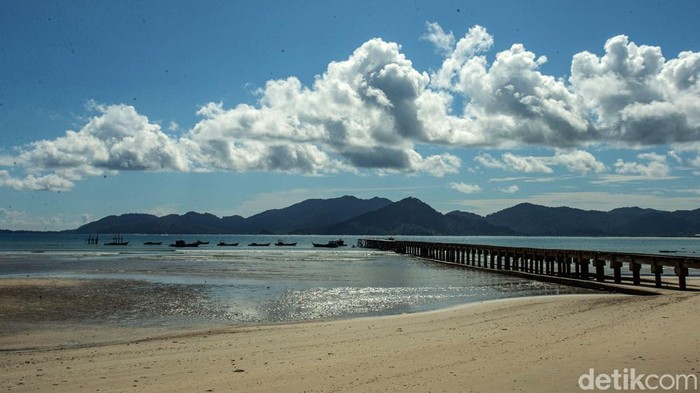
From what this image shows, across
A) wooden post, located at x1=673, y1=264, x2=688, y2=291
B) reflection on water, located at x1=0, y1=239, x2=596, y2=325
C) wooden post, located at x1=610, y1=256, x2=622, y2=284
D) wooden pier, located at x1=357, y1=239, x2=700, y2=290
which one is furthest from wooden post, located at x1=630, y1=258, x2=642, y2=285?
reflection on water, located at x1=0, y1=239, x2=596, y2=325

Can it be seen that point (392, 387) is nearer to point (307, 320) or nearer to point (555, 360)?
point (555, 360)

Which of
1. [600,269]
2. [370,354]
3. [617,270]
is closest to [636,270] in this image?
[617,270]

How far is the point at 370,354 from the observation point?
11.0 metres

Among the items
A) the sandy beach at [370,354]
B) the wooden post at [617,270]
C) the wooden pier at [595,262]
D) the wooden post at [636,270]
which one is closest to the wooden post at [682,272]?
the wooden pier at [595,262]

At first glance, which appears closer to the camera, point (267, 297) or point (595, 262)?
point (267, 297)

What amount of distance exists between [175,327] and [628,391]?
12.5 meters

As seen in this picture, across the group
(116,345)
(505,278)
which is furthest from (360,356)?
(505,278)

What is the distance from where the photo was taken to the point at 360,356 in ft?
35.4

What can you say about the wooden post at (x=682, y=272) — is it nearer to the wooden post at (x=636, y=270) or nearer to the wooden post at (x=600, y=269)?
the wooden post at (x=636, y=270)

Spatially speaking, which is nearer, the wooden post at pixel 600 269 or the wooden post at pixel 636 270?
the wooden post at pixel 636 270

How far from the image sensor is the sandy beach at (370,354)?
870 cm

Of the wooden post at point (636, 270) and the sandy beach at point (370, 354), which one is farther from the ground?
the wooden post at point (636, 270)

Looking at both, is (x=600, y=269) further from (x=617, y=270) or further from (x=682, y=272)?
(x=682, y=272)

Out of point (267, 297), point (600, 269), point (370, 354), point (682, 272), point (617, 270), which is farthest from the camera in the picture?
point (600, 269)
